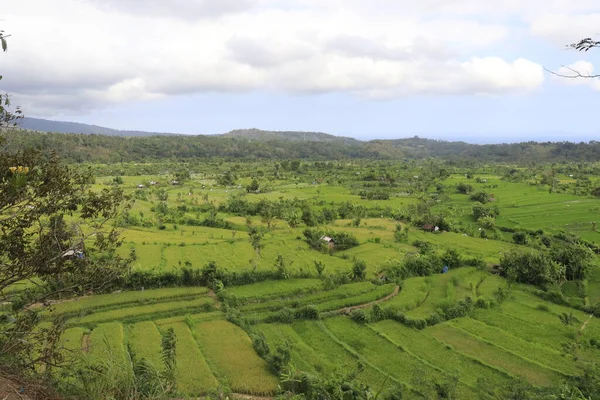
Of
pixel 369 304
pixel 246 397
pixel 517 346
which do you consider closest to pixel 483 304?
pixel 517 346

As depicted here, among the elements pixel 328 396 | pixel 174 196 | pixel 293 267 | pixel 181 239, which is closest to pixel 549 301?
pixel 293 267

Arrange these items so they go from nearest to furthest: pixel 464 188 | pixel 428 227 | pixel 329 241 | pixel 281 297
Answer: pixel 281 297
pixel 329 241
pixel 428 227
pixel 464 188

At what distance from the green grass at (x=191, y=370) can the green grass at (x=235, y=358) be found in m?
0.44

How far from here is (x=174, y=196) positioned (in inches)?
2167

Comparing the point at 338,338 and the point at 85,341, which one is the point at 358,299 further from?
the point at 85,341

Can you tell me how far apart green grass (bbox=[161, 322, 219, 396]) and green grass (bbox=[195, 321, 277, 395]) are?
1.43 ft

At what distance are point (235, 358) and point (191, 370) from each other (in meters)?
2.02

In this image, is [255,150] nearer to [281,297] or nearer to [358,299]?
[281,297]

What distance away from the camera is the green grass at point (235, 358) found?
15.7 metres

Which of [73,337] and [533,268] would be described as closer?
[73,337]

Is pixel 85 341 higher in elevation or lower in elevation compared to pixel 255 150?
lower

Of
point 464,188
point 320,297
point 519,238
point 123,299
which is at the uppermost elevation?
point 464,188

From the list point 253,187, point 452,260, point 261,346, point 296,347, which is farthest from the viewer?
point 253,187

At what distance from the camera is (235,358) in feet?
57.4
